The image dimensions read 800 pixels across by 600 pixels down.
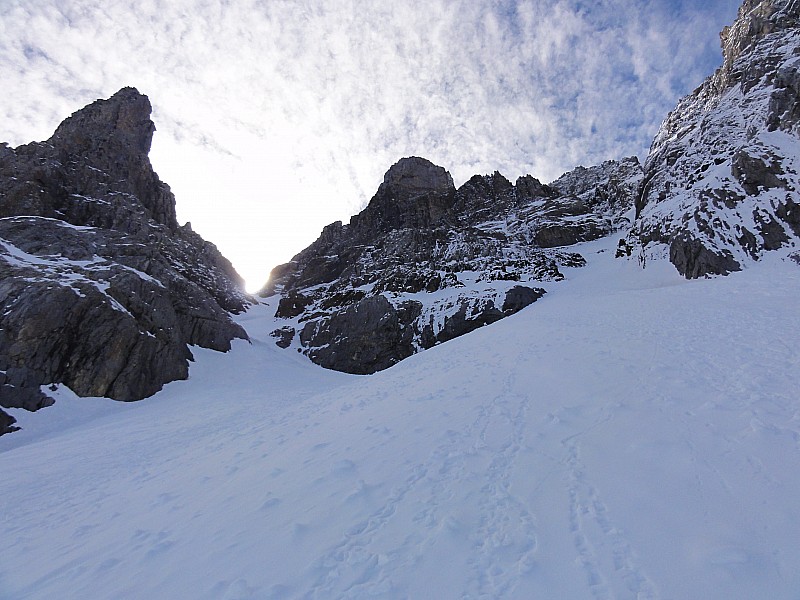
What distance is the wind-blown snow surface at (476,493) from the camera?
149 inches

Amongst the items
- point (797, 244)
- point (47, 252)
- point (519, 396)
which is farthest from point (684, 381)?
point (47, 252)

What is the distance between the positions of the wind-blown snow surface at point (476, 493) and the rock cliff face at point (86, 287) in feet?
33.5

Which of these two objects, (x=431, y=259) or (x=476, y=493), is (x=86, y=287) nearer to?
(x=476, y=493)

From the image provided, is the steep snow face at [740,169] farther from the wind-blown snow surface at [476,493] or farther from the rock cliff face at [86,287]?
the rock cliff face at [86,287]

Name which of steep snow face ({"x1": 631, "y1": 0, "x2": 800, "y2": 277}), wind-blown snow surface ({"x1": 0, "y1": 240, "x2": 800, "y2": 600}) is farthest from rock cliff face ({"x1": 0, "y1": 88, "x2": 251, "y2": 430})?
steep snow face ({"x1": 631, "y1": 0, "x2": 800, "y2": 277})

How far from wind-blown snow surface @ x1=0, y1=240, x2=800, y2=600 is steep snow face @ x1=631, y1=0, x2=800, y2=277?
22.1 m

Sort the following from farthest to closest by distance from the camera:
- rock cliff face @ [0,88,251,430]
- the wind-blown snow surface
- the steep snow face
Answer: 1. the steep snow face
2. rock cliff face @ [0,88,251,430]
3. the wind-blown snow surface

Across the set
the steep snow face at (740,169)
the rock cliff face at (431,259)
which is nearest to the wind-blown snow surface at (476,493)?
the steep snow face at (740,169)

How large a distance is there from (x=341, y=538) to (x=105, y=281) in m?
31.0

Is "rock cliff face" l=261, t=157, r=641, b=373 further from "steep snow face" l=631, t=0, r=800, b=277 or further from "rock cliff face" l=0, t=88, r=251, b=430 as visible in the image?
"rock cliff face" l=0, t=88, r=251, b=430

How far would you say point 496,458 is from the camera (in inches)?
254

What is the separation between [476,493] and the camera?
5.42 m

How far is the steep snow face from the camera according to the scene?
29.4m

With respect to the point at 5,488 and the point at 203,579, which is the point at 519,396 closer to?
the point at 203,579
